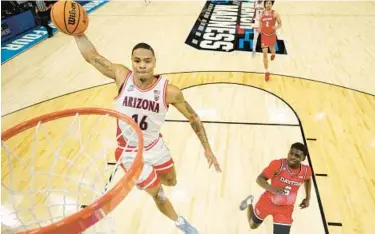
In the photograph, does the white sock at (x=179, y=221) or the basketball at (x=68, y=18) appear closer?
the basketball at (x=68, y=18)

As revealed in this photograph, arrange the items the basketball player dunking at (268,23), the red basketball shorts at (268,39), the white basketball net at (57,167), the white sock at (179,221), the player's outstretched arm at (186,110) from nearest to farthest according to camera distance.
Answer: the player's outstretched arm at (186,110), the white sock at (179,221), the white basketball net at (57,167), the basketball player dunking at (268,23), the red basketball shorts at (268,39)

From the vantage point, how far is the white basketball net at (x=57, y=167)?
4.00 metres

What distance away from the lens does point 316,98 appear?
6324mm

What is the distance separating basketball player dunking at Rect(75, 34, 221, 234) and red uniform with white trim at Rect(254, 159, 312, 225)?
54 centimetres

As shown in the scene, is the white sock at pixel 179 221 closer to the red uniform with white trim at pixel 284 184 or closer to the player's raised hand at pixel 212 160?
the player's raised hand at pixel 212 160

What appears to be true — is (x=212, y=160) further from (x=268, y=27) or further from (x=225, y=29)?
(x=225, y=29)

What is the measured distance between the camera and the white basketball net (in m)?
4.00

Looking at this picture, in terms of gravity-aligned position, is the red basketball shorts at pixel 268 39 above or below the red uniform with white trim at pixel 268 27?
below

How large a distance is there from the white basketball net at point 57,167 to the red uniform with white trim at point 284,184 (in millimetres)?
1844

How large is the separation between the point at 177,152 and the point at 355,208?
245 centimetres

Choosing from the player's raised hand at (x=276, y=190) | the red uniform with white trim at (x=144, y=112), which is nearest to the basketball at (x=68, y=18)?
the red uniform with white trim at (x=144, y=112)

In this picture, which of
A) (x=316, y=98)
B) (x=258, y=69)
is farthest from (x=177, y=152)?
(x=258, y=69)

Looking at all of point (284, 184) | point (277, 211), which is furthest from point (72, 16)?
point (277, 211)

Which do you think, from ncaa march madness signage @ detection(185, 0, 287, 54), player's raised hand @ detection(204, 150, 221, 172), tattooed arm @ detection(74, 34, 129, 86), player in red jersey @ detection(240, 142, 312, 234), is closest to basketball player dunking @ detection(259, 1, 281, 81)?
ncaa march madness signage @ detection(185, 0, 287, 54)
